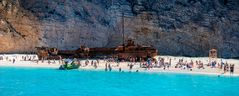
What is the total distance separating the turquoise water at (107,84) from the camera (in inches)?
1123

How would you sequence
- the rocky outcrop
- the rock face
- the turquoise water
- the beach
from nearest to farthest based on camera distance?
the turquoise water, the beach, the rocky outcrop, the rock face

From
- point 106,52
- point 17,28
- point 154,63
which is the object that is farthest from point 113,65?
point 17,28

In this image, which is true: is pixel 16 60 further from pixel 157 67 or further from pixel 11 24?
pixel 157 67

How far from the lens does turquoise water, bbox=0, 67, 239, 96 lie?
93.6 feet

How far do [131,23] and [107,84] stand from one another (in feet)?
79.4

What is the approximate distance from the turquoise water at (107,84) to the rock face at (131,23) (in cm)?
1331

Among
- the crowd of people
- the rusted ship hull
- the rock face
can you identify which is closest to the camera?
the crowd of people

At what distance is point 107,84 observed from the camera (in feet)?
108

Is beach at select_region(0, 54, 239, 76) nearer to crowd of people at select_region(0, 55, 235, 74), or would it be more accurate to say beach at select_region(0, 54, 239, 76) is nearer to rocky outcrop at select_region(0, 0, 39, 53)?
crowd of people at select_region(0, 55, 235, 74)

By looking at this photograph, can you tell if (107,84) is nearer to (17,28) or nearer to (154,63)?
(154,63)

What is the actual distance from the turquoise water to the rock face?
13.3 metres

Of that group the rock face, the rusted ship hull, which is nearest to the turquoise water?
the rusted ship hull

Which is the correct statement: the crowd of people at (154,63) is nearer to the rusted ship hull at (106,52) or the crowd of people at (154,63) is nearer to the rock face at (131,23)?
the rusted ship hull at (106,52)

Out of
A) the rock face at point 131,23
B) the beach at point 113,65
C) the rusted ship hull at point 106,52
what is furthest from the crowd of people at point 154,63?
the rock face at point 131,23
